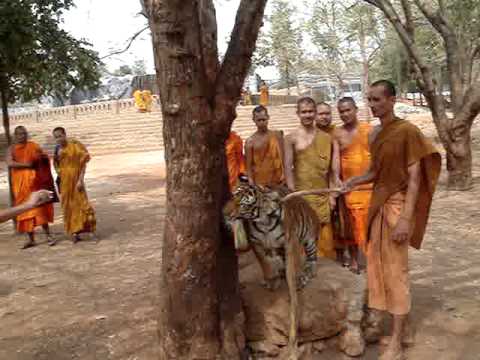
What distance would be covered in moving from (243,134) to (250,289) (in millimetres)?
20990

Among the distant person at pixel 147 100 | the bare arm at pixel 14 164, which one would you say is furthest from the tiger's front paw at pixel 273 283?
the distant person at pixel 147 100

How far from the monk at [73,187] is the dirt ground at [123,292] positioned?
0.28 metres

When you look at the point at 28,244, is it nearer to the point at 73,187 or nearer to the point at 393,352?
the point at 73,187

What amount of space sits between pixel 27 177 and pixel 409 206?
5914 millimetres

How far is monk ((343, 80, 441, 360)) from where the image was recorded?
10.9 feet

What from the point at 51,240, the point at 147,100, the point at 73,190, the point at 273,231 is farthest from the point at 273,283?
the point at 147,100

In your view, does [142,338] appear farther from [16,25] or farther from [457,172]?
[457,172]

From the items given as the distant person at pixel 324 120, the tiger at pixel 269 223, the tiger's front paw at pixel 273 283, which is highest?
the distant person at pixel 324 120

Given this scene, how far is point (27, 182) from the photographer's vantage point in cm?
745

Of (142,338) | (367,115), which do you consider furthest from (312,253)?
(367,115)

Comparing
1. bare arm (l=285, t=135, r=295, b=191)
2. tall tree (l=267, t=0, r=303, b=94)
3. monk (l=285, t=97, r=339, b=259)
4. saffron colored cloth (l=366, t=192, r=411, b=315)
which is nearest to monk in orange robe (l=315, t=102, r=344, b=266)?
monk (l=285, t=97, r=339, b=259)

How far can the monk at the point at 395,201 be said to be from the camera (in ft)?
10.9

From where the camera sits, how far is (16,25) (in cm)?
812

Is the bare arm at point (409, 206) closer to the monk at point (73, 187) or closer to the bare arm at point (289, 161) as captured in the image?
the bare arm at point (289, 161)
